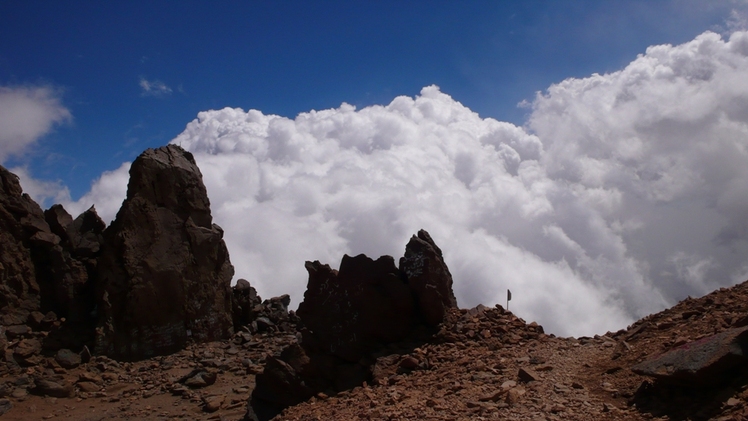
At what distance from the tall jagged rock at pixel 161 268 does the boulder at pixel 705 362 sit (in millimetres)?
18345

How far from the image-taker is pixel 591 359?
38.0ft

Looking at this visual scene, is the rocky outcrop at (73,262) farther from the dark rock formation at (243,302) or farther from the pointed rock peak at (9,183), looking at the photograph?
the dark rock formation at (243,302)

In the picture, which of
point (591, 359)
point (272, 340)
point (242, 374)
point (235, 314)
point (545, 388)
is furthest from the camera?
point (235, 314)

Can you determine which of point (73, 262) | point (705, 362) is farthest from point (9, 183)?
point (705, 362)

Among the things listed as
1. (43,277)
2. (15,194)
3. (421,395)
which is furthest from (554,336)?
(15,194)

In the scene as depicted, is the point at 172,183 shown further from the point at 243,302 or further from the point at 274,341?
the point at 274,341

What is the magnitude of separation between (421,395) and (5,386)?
46.3 feet

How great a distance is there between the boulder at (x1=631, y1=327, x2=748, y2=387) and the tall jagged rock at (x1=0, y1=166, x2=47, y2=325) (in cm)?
2145

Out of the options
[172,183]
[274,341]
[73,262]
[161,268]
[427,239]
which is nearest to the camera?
[427,239]

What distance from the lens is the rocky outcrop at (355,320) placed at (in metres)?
13.5

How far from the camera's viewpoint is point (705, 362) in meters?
8.12

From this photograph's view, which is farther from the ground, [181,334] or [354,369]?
A: [181,334]

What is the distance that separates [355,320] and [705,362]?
8.22 m

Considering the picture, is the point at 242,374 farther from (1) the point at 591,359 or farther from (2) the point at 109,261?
(1) the point at 591,359
